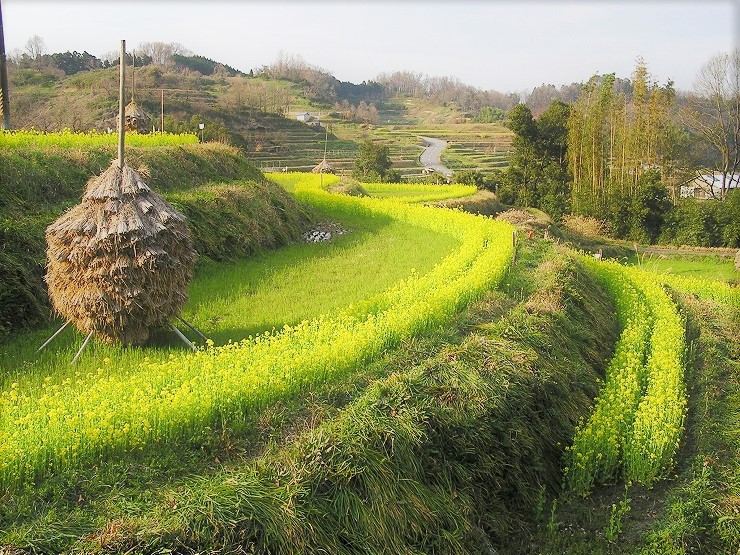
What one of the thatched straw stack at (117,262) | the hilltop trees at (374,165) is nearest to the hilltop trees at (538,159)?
the hilltop trees at (374,165)

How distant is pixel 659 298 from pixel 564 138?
70.6ft

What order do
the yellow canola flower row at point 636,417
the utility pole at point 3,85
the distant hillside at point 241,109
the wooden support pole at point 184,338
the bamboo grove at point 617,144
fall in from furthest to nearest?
the distant hillside at point 241,109 < the bamboo grove at point 617,144 < the utility pole at point 3,85 < the yellow canola flower row at point 636,417 < the wooden support pole at point 184,338

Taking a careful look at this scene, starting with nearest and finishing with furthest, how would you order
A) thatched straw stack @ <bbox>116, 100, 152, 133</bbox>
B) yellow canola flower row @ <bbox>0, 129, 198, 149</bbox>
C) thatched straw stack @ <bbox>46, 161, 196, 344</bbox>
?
thatched straw stack @ <bbox>46, 161, 196, 344</bbox> < yellow canola flower row @ <bbox>0, 129, 198, 149</bbox> < thatched straw stack @ <bbox>116, 100, 152, 133</bbox>

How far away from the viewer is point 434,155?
50.4 metres

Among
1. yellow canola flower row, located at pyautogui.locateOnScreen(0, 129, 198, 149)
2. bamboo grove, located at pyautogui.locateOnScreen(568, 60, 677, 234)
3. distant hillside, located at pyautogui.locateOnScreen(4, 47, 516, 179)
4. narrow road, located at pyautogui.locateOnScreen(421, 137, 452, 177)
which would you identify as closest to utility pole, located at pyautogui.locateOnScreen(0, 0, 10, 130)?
yellow canola flower row, located at pyautogui.locateOnScreen(0, 129, 198, 149)

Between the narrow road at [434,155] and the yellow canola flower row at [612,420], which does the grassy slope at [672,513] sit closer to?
the yellow canola flower row at [612,420]

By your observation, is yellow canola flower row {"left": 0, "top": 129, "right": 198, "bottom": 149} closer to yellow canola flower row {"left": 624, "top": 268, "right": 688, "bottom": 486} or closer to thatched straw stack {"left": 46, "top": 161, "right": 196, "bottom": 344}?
thatched straw stack {"left": 46, "top": 161, "right": 196, "bottom": 344}

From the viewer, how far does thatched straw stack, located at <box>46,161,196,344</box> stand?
6.16 meters

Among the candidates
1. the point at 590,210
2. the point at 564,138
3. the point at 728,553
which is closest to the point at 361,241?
the point at 728,553

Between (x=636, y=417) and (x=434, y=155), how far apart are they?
44838 mm

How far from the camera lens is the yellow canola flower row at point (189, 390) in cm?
425

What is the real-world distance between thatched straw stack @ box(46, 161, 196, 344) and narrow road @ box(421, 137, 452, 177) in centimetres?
3535

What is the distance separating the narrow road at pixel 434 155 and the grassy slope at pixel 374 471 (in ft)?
114

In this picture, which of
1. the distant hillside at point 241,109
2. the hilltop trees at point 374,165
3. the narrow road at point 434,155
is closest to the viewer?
the hilltop trees at point 374,165
